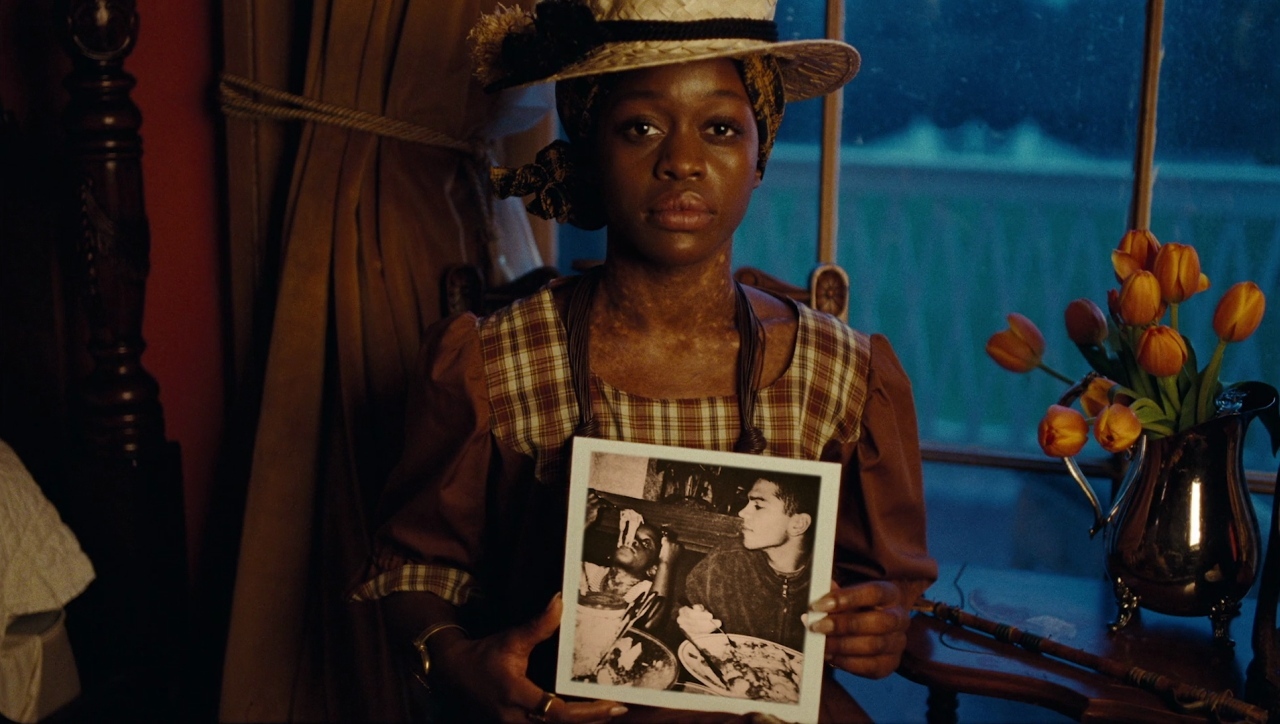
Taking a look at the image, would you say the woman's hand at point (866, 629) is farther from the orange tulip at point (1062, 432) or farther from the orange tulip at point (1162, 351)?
the orange tulip at point (1162, 351)

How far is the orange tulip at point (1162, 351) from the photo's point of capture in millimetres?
1297

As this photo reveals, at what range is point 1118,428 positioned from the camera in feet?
4.28

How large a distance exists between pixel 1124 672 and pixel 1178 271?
462 mm

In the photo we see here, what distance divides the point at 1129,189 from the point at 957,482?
0.55 meters

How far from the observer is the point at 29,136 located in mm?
1729

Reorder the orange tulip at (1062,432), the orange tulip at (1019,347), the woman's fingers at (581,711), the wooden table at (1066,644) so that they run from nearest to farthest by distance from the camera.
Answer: the woman's fingers at (581,711) < the wooden table at (1066,644) < the orange tulip at (1062,432) < the orange tulip at (1019,347)

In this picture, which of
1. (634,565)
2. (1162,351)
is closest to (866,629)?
(634,565)

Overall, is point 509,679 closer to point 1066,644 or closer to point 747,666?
point 747,666

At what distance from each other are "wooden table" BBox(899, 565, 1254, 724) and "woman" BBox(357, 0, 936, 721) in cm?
10

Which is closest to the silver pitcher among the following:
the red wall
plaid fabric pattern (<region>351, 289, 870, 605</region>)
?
plaid fabric pattern (<region>351, 289, 870, 605</region>)

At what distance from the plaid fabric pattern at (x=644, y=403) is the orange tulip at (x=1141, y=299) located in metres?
0.31

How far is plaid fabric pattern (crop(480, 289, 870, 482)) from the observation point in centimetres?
129

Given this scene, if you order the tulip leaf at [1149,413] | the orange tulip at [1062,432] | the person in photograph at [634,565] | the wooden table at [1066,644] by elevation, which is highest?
the tulip leaf at [1149,413]

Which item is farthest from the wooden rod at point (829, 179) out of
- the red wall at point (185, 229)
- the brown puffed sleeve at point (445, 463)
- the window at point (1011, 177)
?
the red wall at point (185, 229)
